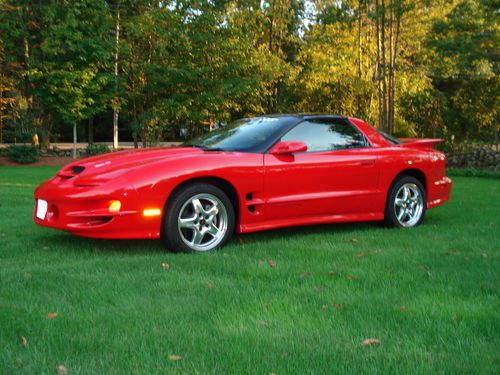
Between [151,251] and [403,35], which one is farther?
[403,35]

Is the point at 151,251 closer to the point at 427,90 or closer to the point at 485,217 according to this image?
the point at 485,217

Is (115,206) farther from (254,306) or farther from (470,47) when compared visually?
(470,47)

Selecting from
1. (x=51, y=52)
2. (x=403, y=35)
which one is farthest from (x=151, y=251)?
(x=403, y=35)

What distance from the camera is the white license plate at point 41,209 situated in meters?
5.52

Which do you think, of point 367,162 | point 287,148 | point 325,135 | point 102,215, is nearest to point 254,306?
point 102,215

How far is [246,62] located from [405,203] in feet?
53.7

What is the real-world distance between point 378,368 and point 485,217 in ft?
19.3

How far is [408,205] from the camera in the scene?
7.14 m

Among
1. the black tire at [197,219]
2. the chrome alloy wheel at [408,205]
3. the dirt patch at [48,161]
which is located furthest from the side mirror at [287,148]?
the dirt patch at [48,161]

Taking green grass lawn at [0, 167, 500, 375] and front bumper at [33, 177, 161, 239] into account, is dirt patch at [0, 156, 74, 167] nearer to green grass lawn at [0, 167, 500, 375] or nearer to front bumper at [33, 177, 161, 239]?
green grass lawn at [0, 167, 500, 375]

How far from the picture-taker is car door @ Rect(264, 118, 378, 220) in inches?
234

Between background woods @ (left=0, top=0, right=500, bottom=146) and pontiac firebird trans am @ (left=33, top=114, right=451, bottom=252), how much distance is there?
478 inches

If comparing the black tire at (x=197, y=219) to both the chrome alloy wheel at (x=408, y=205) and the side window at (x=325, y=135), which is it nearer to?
the side window at (x=325, y=135)

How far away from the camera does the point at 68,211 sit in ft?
17.2
